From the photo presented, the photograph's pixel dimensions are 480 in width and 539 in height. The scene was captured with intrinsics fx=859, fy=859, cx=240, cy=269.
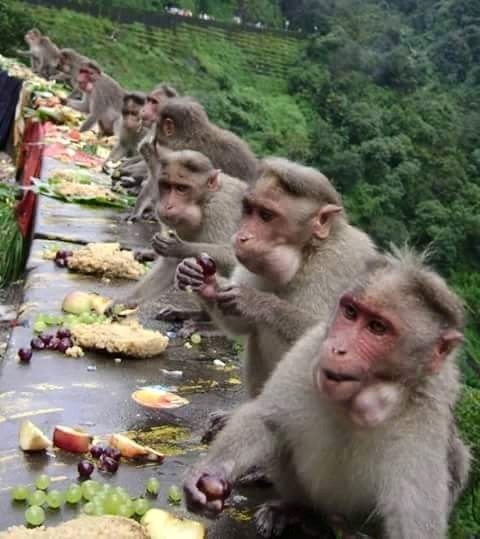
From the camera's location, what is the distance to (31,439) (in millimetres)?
3180

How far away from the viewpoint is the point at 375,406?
8.18 feet

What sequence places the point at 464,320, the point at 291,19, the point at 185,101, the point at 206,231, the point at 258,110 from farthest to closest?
the point at 291,19 → the point at 258,110 → the point at 185,101 → the point at 206,231 → the point at 464,320

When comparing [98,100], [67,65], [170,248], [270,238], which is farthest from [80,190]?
[67,65]

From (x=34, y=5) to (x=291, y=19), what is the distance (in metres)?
19.1

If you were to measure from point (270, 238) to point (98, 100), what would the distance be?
10636mm

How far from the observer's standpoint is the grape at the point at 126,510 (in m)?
2.79

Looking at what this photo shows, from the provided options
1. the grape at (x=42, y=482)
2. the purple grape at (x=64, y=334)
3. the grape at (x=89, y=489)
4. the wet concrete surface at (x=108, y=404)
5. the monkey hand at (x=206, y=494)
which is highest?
the monkey hand at (x=206, y=494)

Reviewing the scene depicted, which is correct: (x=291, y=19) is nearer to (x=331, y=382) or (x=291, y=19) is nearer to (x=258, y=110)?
(x=258, y=110)

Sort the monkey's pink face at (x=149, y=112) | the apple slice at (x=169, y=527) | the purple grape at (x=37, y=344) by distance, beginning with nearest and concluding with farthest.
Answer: the apple slice at (x=169, y=527) < the purple grape at (x=37, y=344) < the monkey's pink face at (x=149, y=112)

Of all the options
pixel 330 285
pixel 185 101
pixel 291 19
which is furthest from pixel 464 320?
pixel 291 19

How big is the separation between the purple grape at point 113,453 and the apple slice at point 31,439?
225 mm

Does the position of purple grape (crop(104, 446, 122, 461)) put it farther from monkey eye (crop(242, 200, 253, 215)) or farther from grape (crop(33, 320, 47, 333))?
grape (crop(33, 320, 47, 333))

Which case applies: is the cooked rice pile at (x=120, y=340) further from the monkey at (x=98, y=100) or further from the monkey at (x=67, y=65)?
the monkey at (x=67, y=65)

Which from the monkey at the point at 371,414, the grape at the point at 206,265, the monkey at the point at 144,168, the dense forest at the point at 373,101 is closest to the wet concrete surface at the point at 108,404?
the monkey at the point at 371,414
